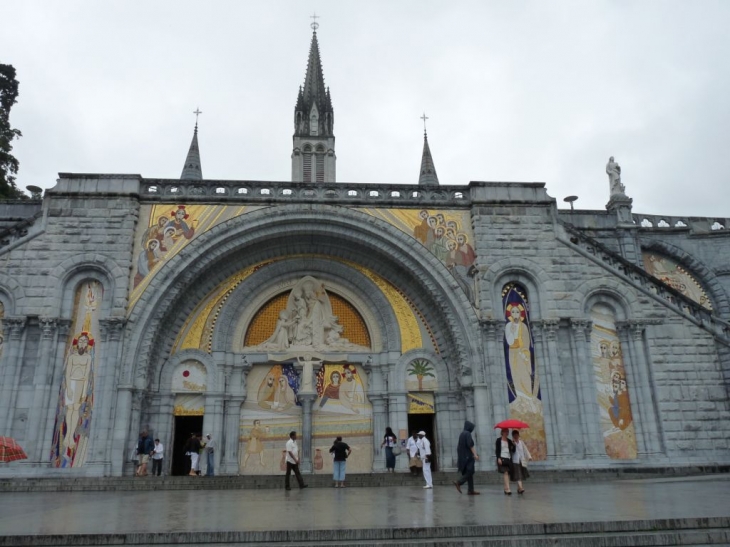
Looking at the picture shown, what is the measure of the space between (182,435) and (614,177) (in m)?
21.1

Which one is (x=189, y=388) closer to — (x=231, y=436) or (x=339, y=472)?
(x=231, y=436)

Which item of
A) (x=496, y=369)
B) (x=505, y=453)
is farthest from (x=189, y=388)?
(x=505, y=453)

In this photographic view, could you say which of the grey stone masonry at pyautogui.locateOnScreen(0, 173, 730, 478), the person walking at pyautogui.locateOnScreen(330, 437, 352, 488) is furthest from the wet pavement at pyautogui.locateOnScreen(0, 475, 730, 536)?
the grey stone masonry at pyautogui.locateOnScreen(0, 173, 730, 478)

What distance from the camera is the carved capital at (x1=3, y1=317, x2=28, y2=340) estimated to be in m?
18.2

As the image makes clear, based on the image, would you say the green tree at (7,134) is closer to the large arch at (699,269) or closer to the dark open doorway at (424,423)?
the dark open doorway at (424,423)

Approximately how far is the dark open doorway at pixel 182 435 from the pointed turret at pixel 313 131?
33595mm

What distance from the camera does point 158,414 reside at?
19.7 meters

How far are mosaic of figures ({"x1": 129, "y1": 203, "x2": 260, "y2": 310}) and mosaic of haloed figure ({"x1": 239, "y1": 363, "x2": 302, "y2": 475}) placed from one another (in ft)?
17.3

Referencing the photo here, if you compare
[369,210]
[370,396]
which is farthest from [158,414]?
[369,210]

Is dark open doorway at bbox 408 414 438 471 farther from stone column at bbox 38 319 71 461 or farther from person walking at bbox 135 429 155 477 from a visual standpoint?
stone column at bbox 38 319 71 461

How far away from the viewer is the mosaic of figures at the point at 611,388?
18.7m

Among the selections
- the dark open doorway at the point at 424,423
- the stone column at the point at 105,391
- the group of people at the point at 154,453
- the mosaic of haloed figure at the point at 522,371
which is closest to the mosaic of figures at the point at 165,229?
the stone column at the point at 105,391

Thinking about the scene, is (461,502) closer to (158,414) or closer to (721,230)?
(158,414)

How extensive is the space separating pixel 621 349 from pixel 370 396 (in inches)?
358
